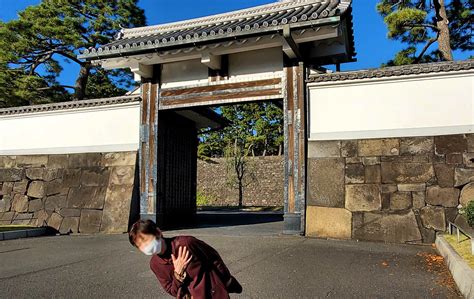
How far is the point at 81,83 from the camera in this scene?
16.3 m

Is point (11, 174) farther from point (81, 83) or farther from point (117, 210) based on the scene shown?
point (81, 83)

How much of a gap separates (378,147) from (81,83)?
12938mm

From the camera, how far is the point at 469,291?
3.46 meters

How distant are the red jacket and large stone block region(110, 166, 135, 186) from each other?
24.6 ft

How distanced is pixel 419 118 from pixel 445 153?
0.82m

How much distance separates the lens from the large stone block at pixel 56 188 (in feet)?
32.8

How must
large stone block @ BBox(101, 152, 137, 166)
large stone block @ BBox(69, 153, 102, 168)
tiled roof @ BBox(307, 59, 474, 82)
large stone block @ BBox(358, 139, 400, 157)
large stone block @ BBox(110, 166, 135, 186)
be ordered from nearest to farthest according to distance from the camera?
tiled roof @ BBox(307, 59, 474, 82)
large stone block @ BBox(358, 139, 400, 157)
large stone block @ BBox(110, 166, 135, 186)
large stone block @ BBox(101, 152, 137, 166)
large stone block @ BBox(69, 153, 102, 168)

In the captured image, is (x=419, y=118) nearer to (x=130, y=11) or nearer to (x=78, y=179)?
(x=78, y=179)

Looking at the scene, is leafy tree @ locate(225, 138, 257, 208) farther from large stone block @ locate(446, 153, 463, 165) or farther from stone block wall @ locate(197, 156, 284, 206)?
large stone block @ locate(446, 153, 463, 165)

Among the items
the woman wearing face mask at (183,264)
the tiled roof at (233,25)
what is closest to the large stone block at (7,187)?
the tiled roof at (233,25)

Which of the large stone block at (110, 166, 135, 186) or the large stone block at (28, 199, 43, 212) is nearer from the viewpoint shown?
the large stone block at (110, 166, 135, 186)

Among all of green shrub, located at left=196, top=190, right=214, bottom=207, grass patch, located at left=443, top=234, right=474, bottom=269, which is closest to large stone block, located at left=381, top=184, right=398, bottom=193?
grass patch, located at left=443, top=234, right=474, bottom=269

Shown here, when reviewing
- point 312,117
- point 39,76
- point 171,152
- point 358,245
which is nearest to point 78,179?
point 171,152

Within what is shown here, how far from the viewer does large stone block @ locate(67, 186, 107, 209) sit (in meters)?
9.55
